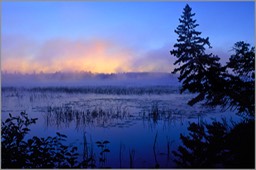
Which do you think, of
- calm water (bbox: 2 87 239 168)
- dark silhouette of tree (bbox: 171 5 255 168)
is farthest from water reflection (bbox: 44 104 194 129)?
dark silhouette of tree (bbox: 171 5 255 168)

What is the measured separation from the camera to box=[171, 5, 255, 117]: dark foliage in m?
14.3

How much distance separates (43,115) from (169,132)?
1028cm

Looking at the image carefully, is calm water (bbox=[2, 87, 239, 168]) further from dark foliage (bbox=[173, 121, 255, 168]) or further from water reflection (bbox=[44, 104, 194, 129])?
dark foliage (bbox=[173, 121, 255, 168])

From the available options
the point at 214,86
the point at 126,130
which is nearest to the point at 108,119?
the point at 126,130

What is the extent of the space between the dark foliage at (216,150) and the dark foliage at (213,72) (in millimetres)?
2982

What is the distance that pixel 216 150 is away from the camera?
917 cm

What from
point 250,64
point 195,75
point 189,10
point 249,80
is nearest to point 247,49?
point 250,64

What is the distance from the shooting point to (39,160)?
6781 millimetres

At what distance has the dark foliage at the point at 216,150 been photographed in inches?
292

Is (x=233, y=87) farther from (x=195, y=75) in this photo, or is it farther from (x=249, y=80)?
(x=195, y=75)

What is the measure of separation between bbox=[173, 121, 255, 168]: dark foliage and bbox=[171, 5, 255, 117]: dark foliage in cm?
298

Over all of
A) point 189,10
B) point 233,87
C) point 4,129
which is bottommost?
point 4,129

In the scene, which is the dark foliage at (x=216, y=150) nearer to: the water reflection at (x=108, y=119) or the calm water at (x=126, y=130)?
the calm water at (x=126, y=130)

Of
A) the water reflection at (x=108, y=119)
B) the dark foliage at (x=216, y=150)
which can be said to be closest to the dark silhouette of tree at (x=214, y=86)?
the dark foliage at (x=216, y=150)
